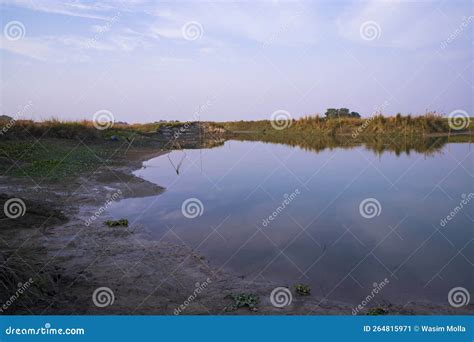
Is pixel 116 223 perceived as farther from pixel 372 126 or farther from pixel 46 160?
pixel 372 126

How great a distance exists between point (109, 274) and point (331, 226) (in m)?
5.11

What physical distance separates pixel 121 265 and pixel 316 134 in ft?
122

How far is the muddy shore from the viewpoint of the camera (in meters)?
5.13

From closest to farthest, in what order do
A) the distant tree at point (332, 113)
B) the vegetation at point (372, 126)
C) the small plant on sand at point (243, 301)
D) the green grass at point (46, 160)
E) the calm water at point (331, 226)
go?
1. the small plant on sand at point (243, 301)
2. the calm water at point (331, 226)
3. the green grass at point (46, 160)
4. the vegetation at point (372, 126)
5. the distant tree at point (332, 113)

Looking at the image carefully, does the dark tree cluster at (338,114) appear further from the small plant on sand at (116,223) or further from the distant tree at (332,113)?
the small plant on sand at (116,223)

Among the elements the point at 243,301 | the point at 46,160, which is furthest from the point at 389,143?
the point at 243,301

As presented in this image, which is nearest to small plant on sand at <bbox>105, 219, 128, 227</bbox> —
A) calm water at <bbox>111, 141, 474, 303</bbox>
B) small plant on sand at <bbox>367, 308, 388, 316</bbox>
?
calm water at <bbox>111, 141, 474, 303</bbox>

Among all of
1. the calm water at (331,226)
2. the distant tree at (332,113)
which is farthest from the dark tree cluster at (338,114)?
the calm water at (331,226)

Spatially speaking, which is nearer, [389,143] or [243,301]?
[243,301]

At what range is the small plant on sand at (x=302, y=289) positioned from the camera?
18.4 feet

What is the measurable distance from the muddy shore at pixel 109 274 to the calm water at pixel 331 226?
0.43 m

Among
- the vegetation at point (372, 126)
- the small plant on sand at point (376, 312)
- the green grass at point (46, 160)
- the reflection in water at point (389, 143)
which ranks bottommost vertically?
the small plant on sand at point (376, 312)

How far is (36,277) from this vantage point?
5.50 metres

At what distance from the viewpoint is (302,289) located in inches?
223
